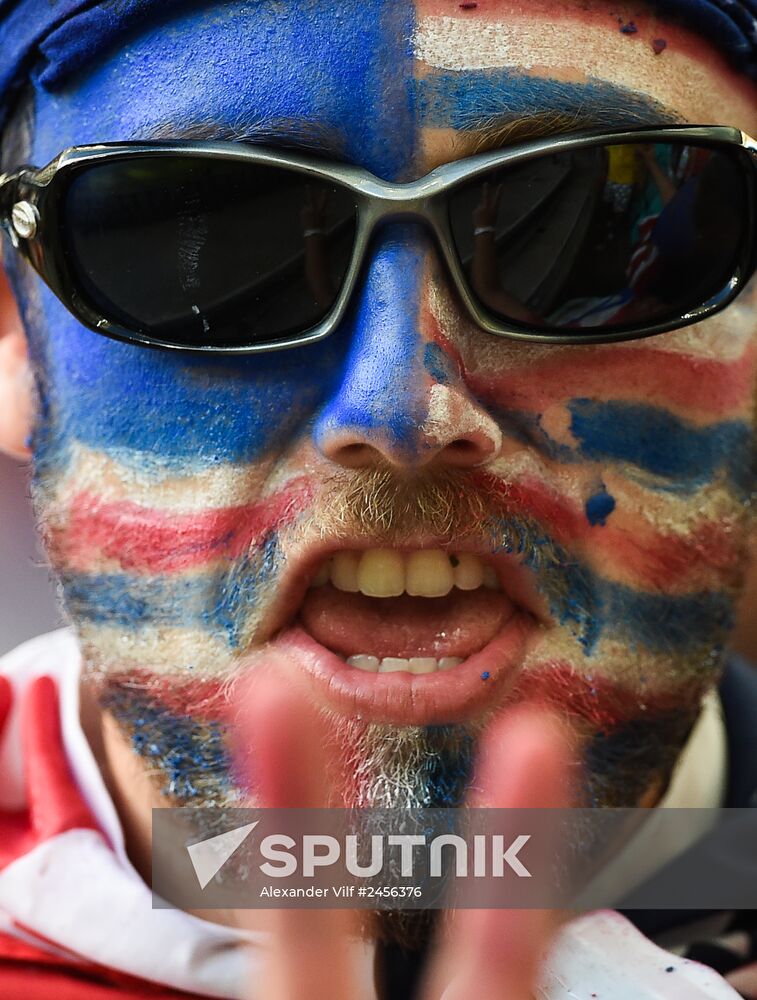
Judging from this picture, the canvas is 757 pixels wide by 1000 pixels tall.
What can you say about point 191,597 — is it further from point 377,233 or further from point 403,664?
point 377,233

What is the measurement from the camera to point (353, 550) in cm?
109

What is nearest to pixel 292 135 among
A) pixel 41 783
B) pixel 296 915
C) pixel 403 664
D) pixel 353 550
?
pixel 353 550

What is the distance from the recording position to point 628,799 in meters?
1.22

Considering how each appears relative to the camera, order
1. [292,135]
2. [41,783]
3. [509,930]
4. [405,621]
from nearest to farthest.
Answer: [509,930], [292,135], [405,621], [41,783]

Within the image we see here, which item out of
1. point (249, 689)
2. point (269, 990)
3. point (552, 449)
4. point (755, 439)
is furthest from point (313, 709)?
point (755, 439)

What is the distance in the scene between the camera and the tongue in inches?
43.5

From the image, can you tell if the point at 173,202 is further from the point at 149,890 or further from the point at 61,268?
the point at 149,890

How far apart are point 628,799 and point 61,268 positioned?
0.85m

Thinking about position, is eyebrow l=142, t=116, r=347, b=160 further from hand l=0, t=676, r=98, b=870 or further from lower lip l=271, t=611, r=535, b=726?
hand l=0, t=676, r=98, b=870

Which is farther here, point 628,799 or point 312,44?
point 628,799

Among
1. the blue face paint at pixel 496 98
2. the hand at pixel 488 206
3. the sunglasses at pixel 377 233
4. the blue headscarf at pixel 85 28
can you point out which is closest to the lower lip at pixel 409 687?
the sunglasses at pixel 377 233

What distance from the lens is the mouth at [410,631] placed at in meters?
1.07

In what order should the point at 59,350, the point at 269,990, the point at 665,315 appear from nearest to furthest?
the point at 269,990 → the point at 665,315 → the point at 59,350

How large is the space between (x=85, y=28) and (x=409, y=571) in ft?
2.13
